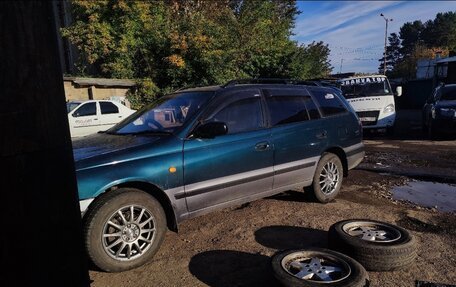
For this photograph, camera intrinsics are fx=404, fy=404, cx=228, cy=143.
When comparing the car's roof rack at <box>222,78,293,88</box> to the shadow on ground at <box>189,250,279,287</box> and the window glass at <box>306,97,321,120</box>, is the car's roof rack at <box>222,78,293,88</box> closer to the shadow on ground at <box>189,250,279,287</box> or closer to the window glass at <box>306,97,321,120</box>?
the window glass at <box>306,97,321,120</box>

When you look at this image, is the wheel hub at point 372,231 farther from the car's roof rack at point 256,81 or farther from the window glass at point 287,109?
the car's roof rack at point 256,81

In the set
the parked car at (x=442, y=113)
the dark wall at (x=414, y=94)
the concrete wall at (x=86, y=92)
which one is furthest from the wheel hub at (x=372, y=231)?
the dark wall at (x=414, y=94)

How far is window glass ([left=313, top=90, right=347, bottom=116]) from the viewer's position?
5.79 metres

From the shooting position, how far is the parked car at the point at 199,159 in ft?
11.7

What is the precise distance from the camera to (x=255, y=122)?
15.7 feet

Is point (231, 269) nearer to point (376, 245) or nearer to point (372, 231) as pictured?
point (376, 245)

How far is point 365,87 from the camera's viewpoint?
46.6ft

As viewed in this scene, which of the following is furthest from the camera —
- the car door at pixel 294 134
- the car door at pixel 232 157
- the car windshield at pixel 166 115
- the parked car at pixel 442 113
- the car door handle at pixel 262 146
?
the parked car at pixel 442 113

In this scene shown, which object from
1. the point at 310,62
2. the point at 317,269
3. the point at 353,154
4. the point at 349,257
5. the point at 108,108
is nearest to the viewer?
the point at 317,269

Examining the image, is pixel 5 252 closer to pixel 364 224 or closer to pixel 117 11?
pixel 364 224

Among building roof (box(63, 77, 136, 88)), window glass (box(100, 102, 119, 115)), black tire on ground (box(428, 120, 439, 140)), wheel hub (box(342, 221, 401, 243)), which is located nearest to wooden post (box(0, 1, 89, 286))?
wheel hub (box(342, 221, 401, 243))

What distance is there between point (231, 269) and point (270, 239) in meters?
0.82

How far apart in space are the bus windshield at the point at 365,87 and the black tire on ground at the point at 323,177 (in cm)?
879

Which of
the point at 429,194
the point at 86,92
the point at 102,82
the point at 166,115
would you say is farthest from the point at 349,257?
the point at 102,82
